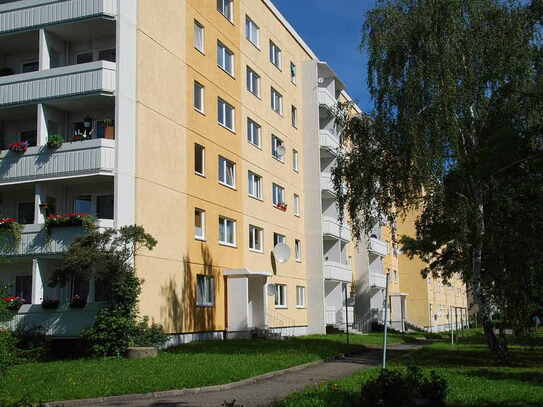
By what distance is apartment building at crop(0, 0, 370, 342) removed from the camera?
2353 centimetres

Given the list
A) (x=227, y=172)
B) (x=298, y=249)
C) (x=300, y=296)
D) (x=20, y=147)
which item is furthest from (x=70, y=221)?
(x=298, y=249)

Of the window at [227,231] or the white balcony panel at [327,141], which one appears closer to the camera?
the window at [227,231]

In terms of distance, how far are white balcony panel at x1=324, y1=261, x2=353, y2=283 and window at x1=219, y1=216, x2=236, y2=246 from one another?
10541 millimetres

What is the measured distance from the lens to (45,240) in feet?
75.5

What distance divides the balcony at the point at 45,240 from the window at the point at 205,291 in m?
6.69

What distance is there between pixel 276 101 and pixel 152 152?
50.8 feet

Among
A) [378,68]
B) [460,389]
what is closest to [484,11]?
[378,68]

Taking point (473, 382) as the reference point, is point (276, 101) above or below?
above

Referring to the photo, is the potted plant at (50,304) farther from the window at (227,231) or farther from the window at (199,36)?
the window at (199,36)

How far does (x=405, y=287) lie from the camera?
63.5 metres

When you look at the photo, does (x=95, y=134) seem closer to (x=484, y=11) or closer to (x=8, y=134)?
(x=8, y=134)

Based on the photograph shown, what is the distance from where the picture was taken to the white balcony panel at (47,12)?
948 inches

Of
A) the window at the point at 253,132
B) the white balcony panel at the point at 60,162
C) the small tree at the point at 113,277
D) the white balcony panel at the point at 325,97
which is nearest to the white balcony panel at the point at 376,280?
the white balcony panel at the point at 325,97

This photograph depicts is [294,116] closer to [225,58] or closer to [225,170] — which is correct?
[225,58]
